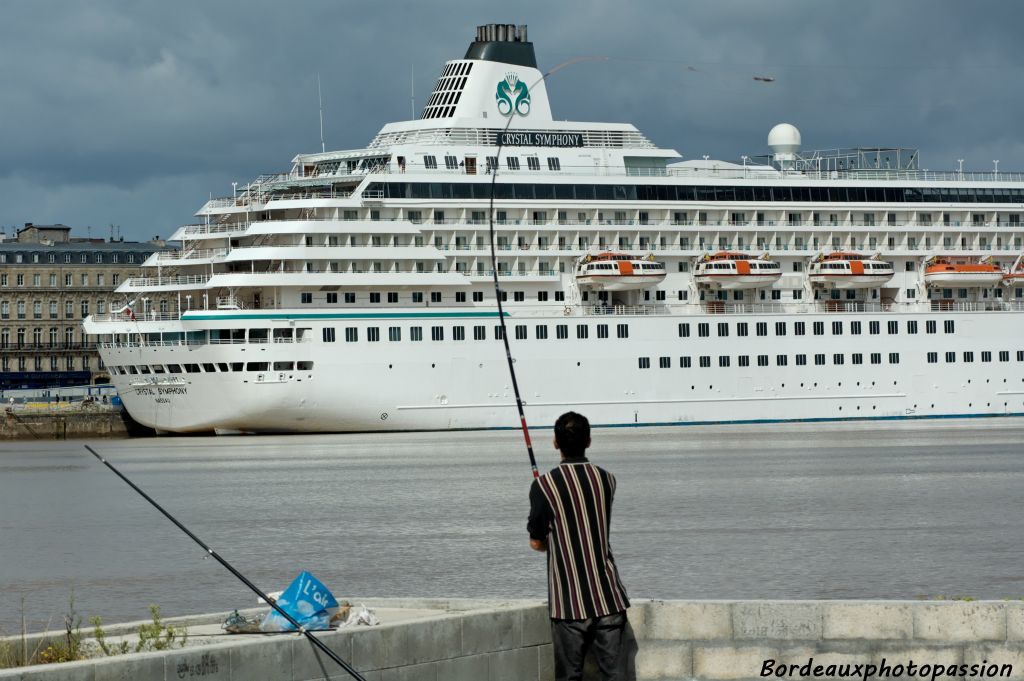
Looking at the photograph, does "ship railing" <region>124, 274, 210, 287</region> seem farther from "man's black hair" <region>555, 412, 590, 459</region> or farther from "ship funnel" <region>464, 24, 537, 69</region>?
"man's black hair" <region>555, 412, 590, 459</region>

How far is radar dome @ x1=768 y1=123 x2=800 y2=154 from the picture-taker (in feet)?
201

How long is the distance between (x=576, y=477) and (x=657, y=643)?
189 centimetres

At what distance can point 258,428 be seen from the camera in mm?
50500

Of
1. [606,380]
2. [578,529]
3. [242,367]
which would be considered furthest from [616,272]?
[578,529]

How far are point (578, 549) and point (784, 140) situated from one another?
5440 centimetres

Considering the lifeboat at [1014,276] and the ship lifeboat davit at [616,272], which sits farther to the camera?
the lifeboat at [1014,276]

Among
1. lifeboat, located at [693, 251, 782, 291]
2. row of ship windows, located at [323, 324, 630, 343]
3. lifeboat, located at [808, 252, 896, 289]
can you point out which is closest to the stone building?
row of ship windows, located at [323, 324, 630, 343]

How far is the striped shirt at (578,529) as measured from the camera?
8.76 metres

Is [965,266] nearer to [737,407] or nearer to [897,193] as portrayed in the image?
[897,193]

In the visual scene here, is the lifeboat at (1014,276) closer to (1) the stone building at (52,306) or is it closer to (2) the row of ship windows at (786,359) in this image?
(2) the row of ship windows at (786,359)

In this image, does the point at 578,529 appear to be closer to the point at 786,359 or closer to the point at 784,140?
the point at 786,359

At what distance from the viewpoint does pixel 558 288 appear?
5428 cm

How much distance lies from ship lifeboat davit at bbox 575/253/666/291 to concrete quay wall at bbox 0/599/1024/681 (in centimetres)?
4329

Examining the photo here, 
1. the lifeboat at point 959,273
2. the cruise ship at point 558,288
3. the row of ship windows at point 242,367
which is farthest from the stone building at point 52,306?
the lifeboat at point 959,273
